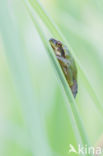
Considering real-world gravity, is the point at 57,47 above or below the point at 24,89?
above

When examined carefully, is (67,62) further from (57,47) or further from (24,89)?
(24,89)

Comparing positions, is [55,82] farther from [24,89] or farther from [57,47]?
[24,89]

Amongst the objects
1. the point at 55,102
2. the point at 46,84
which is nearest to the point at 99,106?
the point at 55,102

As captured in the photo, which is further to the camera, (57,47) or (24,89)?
(57,47)

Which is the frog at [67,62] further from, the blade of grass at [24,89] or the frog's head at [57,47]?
the blade of grass at [24,89]

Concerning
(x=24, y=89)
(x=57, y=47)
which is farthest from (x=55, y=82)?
(x=24, y=89)

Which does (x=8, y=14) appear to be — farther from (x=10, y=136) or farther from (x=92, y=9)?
(x=92, y=9)

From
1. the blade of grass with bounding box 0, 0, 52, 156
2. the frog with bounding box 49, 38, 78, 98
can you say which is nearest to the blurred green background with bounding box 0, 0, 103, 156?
the frog with bounding box 49, 38, 78, 98

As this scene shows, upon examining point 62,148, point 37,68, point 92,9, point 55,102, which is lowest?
point 62,148

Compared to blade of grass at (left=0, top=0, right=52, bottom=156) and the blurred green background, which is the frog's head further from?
blade of grass at (left=0, top=0, right=52, bottom=156)

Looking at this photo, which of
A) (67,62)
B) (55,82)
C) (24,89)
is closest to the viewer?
(24,89)

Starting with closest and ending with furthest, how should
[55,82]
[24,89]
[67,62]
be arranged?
1. [24,89]
2. [67,62]
3. [55,82]
